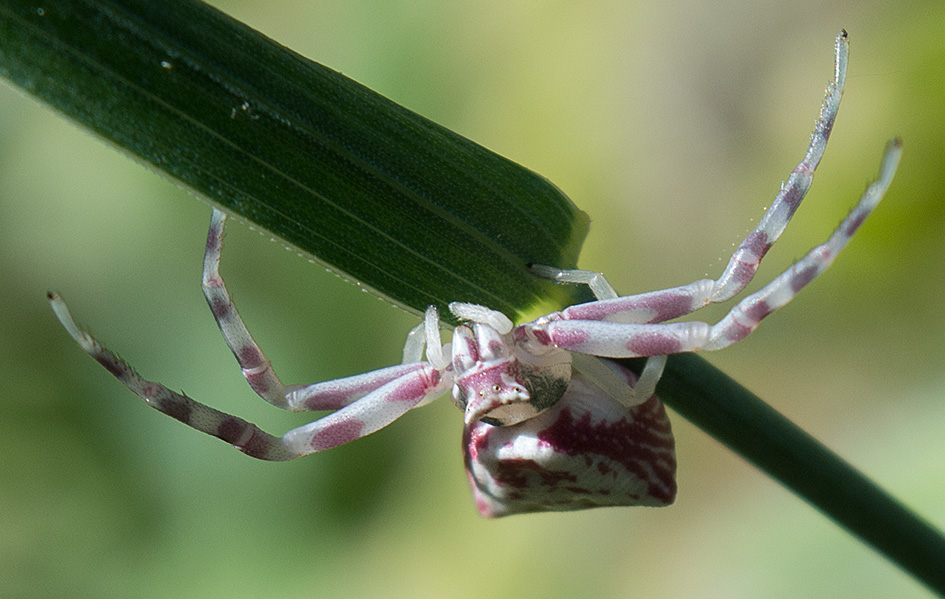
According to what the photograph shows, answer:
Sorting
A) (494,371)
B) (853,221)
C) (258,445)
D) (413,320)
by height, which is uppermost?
(853,221)

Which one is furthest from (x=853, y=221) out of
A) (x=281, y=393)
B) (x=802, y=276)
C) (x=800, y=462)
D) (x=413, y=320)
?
(x=413, y=320)

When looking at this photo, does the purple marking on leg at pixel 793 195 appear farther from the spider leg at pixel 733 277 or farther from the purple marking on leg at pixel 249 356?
the purple marking on leg at pixel 249 356

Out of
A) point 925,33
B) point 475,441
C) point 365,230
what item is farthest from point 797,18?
point 365,230

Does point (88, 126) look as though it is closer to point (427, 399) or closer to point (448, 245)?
point (448, 245)

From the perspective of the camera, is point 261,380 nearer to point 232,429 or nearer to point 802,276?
point 232,429

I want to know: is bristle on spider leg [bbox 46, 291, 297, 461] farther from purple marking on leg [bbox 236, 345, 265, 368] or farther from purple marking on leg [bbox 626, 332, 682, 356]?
purple marking on leg [bbox 626, 332, 682, 356]

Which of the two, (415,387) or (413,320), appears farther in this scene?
(413,320)
